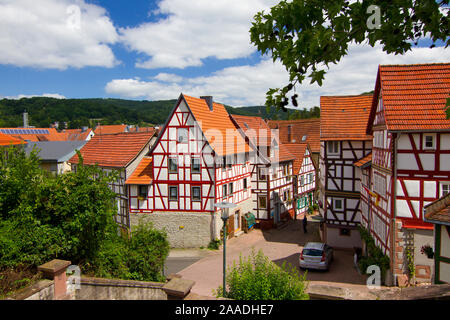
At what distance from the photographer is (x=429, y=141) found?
1350 centimetres

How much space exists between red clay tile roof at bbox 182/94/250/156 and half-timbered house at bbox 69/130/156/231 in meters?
4.99

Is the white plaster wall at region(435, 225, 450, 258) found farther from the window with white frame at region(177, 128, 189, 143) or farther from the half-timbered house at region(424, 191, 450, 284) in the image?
the window with white frame at region(177, 128, 189, 143)

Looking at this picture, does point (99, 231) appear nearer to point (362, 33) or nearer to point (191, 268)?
point (362, 33)

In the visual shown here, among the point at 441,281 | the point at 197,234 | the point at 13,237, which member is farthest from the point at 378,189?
the point at 13,237

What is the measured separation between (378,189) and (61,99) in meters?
159

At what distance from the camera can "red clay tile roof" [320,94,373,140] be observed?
2127cm

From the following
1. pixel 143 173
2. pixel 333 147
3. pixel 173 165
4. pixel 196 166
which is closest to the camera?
pixel 333 147

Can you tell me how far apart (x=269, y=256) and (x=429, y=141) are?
37.8ft

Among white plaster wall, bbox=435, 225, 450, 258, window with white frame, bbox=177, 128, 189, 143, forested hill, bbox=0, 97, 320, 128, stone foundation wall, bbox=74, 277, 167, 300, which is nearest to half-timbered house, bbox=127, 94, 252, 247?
window with white frame, bbox=177, 128, 189, 143

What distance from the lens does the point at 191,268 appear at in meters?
19.5

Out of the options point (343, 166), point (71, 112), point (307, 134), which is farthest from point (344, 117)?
point (71, 112)

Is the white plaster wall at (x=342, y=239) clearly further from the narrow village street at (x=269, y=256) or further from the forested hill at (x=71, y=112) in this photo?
the forested hill at (x=71, y=112)

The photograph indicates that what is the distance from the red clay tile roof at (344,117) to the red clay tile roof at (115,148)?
13303 mm

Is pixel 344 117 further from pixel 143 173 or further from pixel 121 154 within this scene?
pixel 121 154
